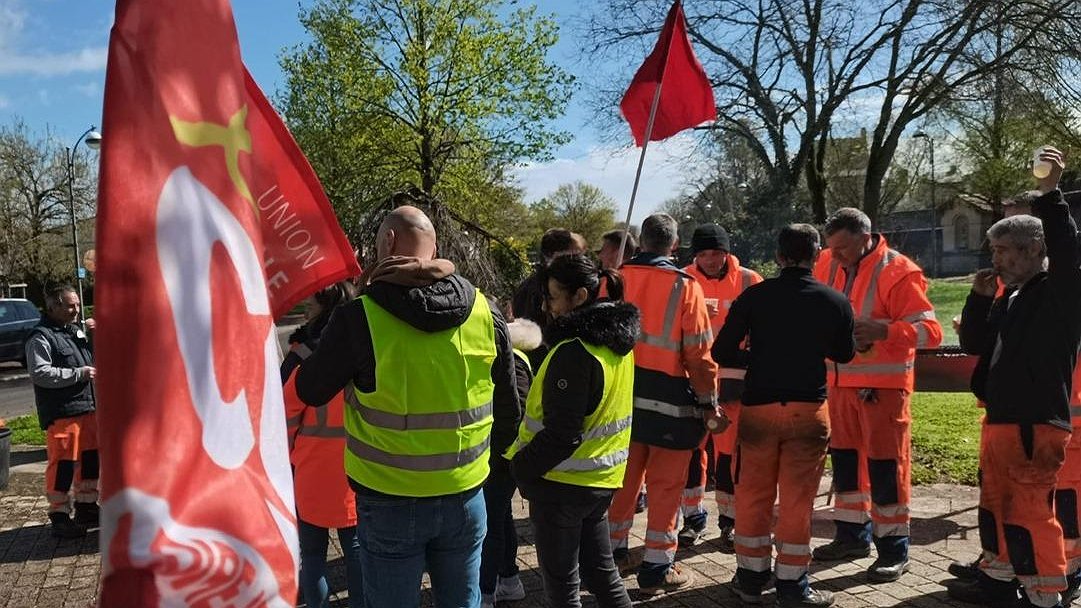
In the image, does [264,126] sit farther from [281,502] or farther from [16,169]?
[16,169]

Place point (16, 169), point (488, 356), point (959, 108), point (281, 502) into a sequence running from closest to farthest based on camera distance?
point (281, 502), point (488, 356), point (959, 108), point (16, 169)

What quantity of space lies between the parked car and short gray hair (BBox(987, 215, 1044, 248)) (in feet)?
75.4

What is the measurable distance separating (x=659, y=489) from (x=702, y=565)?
36.8 inches

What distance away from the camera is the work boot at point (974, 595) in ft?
14.1

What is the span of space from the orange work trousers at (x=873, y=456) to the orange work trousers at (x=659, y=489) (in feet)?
4.02

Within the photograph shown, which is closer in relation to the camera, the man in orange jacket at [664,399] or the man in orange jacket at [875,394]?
the man in orange jacket at [664,399]

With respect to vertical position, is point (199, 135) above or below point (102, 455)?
above

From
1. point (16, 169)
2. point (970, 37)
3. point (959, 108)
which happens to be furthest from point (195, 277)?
point (16, 169)

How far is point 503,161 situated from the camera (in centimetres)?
2673

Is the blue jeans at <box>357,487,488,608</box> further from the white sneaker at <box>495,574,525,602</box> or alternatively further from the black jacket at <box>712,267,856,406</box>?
the black jacket at <box>712,267,856,406</box>

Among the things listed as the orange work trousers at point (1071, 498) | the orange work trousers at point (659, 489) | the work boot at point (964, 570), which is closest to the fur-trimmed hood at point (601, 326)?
the orange work trousers at point (659, 489)

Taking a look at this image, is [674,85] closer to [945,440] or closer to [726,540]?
[726,540]

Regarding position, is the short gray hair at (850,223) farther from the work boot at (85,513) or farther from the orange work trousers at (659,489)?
the work boot at (85,513)

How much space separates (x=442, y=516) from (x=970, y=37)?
22.7 meters
